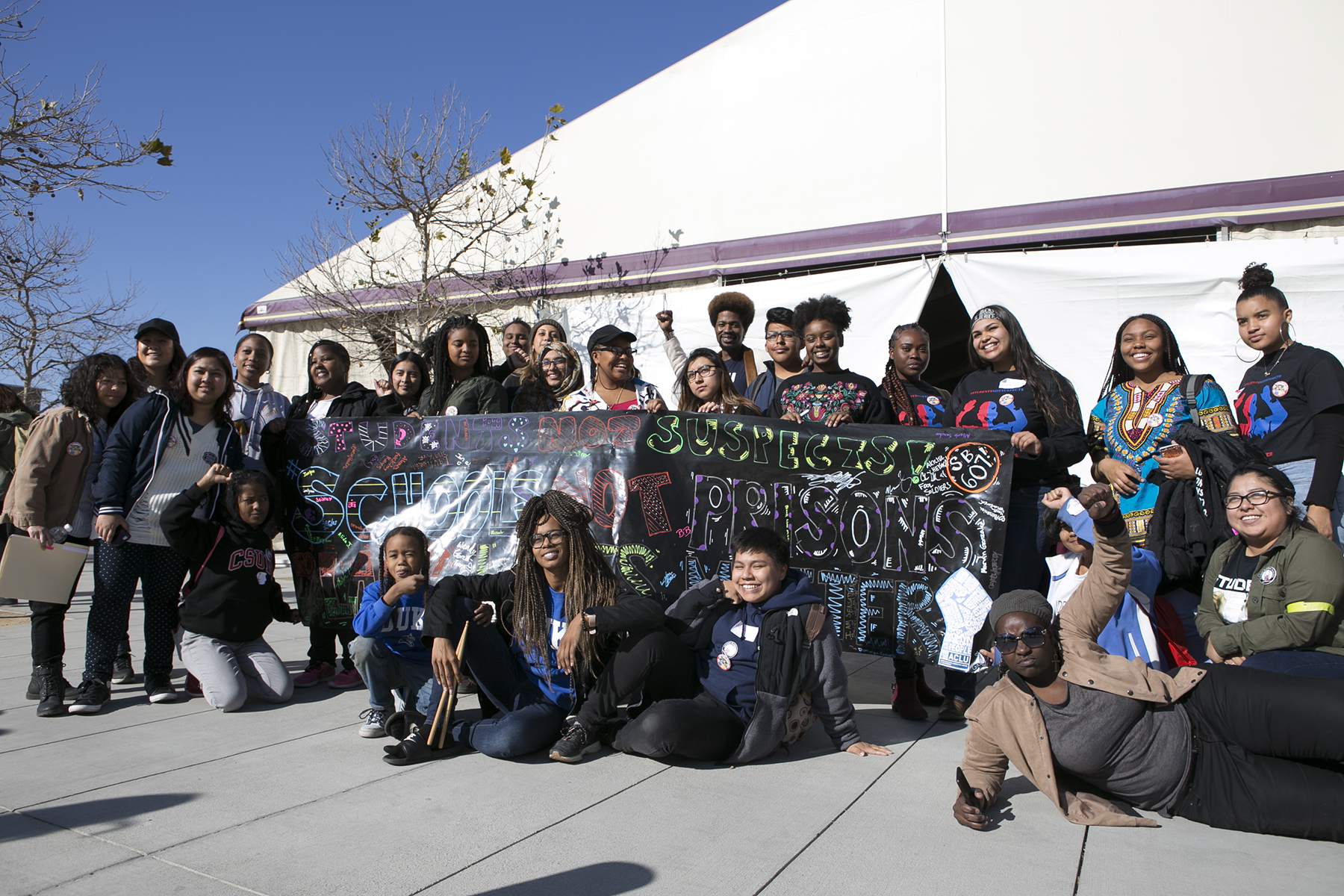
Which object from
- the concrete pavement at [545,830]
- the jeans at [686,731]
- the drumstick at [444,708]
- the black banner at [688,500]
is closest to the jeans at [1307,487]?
the black banner at [688,500]

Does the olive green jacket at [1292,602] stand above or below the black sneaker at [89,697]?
above

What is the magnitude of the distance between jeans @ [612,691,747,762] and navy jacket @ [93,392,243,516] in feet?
9.13

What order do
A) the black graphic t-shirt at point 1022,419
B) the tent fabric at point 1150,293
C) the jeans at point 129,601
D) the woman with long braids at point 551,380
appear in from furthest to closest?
the tent fabric at point 1150,293 → the woman with long braids at point 551,380 → the jeans at point 129,601 → the black graphic t-shirt at point 1022,419

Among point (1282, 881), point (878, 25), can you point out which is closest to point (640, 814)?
point (1282, 881)

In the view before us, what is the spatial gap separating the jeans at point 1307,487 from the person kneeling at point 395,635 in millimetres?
3974

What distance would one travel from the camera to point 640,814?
9.66 feet

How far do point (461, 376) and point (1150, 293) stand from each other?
5.24 m

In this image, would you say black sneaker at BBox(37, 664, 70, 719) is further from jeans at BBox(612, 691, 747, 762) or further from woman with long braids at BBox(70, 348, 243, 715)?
jeans at BBox(612, 691, 747, 762)

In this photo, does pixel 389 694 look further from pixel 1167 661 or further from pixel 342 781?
pixel 1167 661

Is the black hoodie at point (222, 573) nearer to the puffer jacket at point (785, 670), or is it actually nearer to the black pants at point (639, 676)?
the black pants at point (639, 676)

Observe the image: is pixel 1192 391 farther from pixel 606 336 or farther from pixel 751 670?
pixel 606 336

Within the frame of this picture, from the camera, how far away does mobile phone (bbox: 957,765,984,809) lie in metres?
2.87

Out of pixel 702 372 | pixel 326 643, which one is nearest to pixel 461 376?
pixel 702 372

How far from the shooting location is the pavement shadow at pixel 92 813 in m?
2.79
